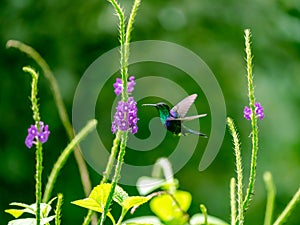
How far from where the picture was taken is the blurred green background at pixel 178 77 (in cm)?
188

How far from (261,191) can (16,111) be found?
0.94 metres

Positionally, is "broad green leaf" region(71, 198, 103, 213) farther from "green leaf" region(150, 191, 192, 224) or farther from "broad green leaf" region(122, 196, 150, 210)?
"green leaf" region(150, 191, 192, 224)

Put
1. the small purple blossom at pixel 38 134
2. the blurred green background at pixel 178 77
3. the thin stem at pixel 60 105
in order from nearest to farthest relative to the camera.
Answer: the small purple blossom at pixel 38 134
the thin stem at pixel 60 105
the blurred green background at pixel 178 77

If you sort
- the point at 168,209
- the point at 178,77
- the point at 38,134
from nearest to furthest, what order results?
the point at 38,134
the point at 168,209
the point at 178,77

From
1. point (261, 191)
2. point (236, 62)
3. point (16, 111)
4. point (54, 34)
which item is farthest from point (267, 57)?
point (16, 111)

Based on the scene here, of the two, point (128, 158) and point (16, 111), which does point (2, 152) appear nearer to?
point (16, 111)

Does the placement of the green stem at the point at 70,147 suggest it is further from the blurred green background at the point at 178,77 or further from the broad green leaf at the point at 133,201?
the blurred green background at the point at 178,77

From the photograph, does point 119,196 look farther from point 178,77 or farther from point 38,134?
point 178,77

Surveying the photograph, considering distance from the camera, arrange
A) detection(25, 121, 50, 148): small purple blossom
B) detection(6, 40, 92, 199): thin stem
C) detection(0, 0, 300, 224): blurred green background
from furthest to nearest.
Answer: detection(0, 0, 300, 224): blurred green background → detection(6, 40, 92, 199): thin stem → detection(25, 121, 50, 148): small purple blossom

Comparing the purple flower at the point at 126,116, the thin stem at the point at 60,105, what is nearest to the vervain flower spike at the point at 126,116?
the purple flower at the point at 126,116

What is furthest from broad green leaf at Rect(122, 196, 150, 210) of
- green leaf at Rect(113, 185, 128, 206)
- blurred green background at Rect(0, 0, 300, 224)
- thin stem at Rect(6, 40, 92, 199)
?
blurred green background at Rect(0, 0, 300, 224)

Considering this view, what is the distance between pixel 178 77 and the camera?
2.08 meters

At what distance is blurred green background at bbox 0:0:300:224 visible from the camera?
188 centimetres

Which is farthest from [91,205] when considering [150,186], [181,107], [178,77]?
[178,77]
